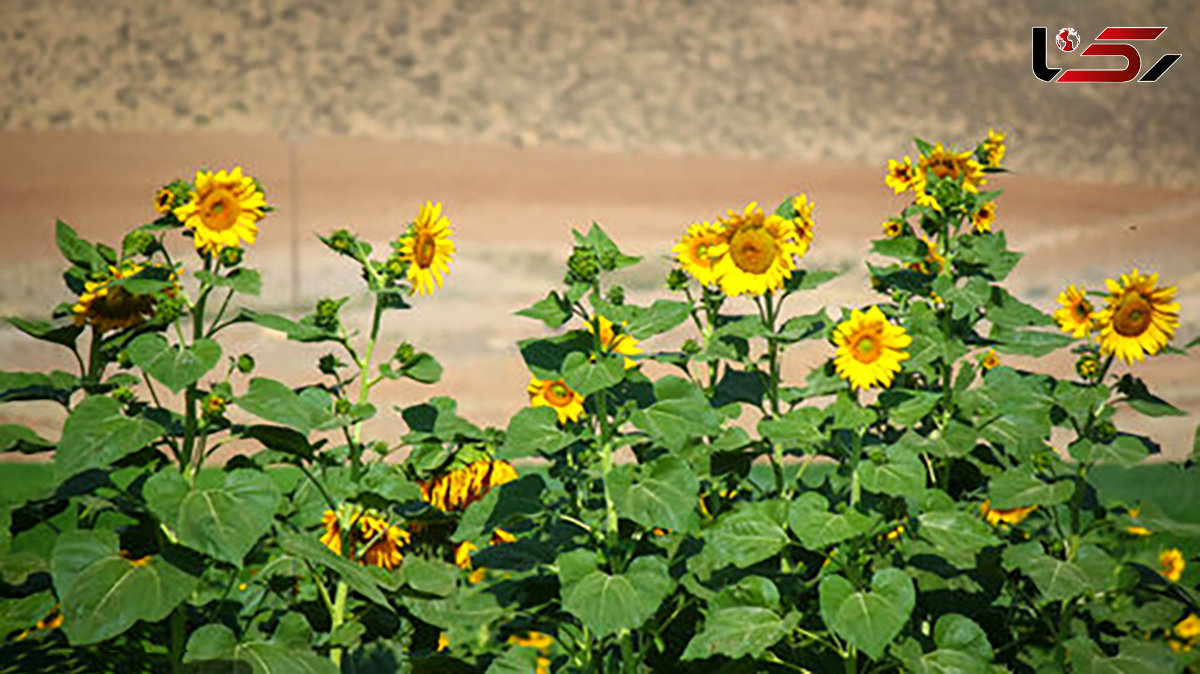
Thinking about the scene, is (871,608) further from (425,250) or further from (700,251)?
(425,250)

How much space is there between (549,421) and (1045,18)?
57.3ft

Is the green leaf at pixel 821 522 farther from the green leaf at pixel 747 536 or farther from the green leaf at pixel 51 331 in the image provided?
the green leaf at pixel 51 331

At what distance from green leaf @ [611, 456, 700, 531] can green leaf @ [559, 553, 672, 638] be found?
0.38 ft

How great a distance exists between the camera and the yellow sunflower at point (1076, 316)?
105 inches

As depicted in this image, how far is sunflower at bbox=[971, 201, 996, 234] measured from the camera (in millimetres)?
2844

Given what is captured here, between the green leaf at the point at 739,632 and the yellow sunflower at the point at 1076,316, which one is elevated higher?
the yellow sunflower at the point at 1076,316

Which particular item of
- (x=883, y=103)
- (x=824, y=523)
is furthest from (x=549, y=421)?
(x=883, y=103)

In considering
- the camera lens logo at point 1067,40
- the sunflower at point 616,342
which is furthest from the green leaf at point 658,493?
the camera lens logo at point 1067,40

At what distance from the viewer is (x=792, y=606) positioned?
259 cm

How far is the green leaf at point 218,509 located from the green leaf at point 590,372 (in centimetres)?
49

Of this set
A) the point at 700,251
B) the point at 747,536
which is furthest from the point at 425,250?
the point at 747,536

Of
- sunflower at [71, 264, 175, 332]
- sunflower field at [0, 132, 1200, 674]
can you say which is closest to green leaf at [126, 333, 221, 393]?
sunflower field at [0, 132, 1200, 674]

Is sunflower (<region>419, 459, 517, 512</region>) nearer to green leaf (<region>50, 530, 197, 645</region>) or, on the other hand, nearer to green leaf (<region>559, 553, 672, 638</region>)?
green leaf (<region>559, 553, 672, 638</region>)

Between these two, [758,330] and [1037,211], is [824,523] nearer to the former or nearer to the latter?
[758,330]
